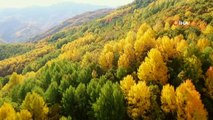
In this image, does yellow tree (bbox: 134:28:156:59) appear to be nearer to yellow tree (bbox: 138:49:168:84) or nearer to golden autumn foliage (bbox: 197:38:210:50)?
golden autumn foliage (bbox: 197:38:210:50)

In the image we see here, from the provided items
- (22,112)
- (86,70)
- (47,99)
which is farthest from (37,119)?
(86,70)

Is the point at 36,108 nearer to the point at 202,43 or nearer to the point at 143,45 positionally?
the point at 143,45

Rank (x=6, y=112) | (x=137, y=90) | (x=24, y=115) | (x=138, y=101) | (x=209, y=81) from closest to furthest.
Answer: (x=24, y=115) < (x=6, y=112) < (x=137, y=90) < (x=138, y=101) < (x=209, y=81)

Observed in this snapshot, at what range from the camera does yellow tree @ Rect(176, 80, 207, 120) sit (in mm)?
111387

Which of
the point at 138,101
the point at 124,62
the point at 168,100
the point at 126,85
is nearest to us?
the point at 168,100

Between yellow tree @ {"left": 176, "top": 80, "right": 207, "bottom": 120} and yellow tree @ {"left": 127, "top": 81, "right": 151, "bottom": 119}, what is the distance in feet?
32.4

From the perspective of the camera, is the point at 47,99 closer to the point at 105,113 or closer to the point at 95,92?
the point at 95,92

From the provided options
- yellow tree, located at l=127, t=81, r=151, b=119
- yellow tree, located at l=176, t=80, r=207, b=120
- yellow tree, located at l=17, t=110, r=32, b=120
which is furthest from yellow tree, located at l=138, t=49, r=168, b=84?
yellow tree, located at l=17, t=110, r=32, b=120

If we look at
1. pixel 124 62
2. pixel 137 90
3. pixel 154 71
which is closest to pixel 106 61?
pixel 124 62

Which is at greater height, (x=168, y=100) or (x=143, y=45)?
(x=143, y=45)

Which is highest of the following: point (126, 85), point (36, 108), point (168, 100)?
point (36, 108)

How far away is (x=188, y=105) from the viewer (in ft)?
372

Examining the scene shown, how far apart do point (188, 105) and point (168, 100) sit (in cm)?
632

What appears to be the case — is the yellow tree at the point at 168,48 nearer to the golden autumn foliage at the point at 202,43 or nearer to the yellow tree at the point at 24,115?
the golden autumn foliage at the point at 202,43
